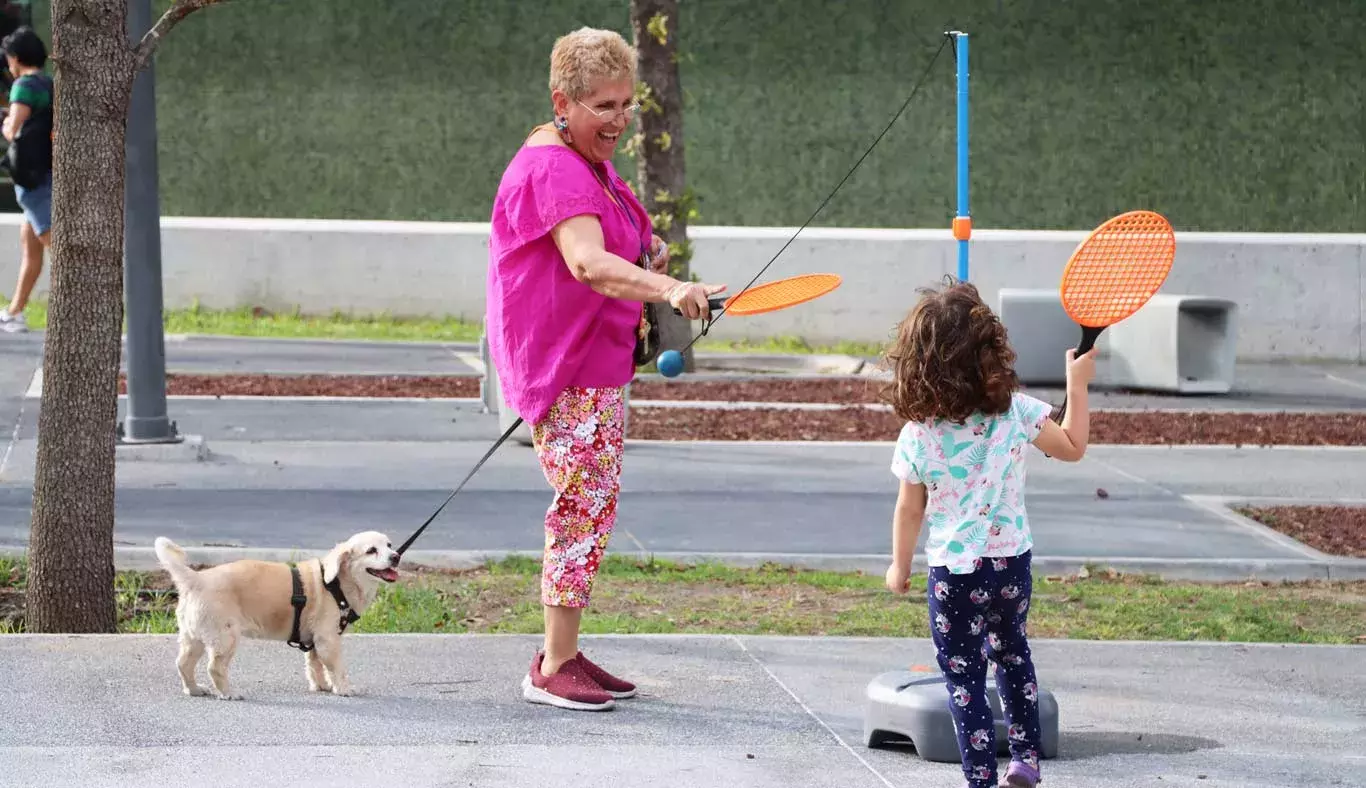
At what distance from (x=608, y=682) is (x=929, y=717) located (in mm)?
1072

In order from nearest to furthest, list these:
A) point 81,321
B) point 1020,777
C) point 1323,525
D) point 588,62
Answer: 1. point 1020,777
2. point 588,62
3. point 81,321
4. point 1323,525

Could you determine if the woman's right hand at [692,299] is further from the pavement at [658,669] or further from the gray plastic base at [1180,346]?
the gray plastic base at [1180,346]

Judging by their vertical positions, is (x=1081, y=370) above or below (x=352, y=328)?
above

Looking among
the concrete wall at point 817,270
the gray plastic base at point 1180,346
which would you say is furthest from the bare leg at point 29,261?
the gray plastic base at point 1180,346

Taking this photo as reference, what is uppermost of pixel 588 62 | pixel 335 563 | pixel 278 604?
pixel 588 62

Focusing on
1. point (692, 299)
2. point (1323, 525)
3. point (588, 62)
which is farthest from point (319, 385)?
point (692, 299)

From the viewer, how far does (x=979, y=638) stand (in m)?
4.67

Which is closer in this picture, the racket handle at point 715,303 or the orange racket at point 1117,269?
the orange racket at point 1117,269

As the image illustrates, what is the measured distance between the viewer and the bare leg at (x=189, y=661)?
5.71 m

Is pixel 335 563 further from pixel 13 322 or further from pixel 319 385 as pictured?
pixel 13 322

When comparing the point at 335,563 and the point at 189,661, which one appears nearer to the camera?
the point at 189,661

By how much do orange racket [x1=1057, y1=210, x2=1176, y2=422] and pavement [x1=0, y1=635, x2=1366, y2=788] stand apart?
48.8 inches

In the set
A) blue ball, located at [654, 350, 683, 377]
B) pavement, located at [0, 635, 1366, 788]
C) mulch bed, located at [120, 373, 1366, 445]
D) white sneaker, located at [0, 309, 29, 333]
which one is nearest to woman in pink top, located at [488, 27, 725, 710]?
blue ball, located at [654, 350, 683, 377]

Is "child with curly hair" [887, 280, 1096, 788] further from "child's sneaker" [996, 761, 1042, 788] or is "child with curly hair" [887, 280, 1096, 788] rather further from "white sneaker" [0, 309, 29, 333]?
"white sneaker" [0, 309, 29, 333]
